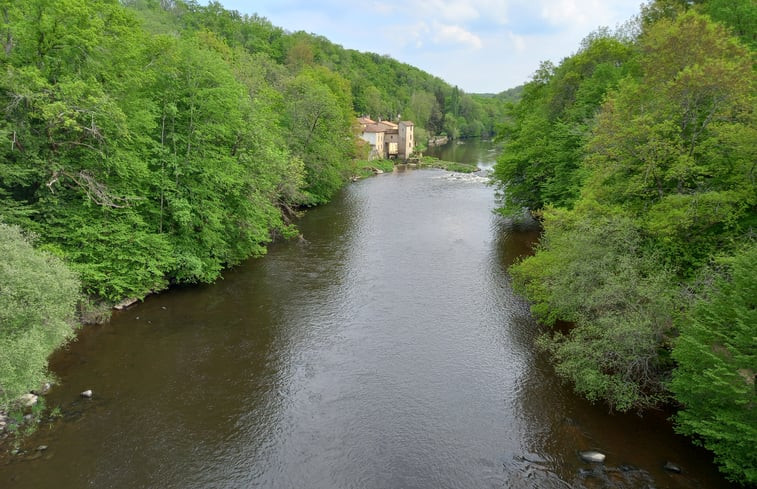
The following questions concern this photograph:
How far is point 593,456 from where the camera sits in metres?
12.2

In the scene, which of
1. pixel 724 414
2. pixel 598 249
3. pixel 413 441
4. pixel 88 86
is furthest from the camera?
pixel 88 86

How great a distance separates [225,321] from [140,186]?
24.6 feet

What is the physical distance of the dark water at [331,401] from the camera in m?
11.6

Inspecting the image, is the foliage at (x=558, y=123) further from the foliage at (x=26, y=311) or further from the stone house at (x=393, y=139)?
the stone house at (x=393, y=139)

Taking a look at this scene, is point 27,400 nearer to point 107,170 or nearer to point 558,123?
point 107,170

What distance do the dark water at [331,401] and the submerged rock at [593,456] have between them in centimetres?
19

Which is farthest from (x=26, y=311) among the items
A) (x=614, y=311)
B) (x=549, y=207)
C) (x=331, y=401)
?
(x=549, y=207)

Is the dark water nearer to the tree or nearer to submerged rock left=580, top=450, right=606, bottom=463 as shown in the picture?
submerged rock left=580, top=450, right=606, bottom=463

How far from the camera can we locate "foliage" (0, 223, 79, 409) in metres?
11.3

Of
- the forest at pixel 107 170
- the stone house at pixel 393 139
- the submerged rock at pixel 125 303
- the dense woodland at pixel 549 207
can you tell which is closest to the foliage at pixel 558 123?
the dense woodland at pixel 549 207

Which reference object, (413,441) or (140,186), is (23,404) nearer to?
(140,186)

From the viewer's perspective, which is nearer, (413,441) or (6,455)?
(6,455)

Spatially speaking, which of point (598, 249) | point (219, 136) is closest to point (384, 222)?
point (219, 136)

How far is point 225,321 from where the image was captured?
19469 mm
